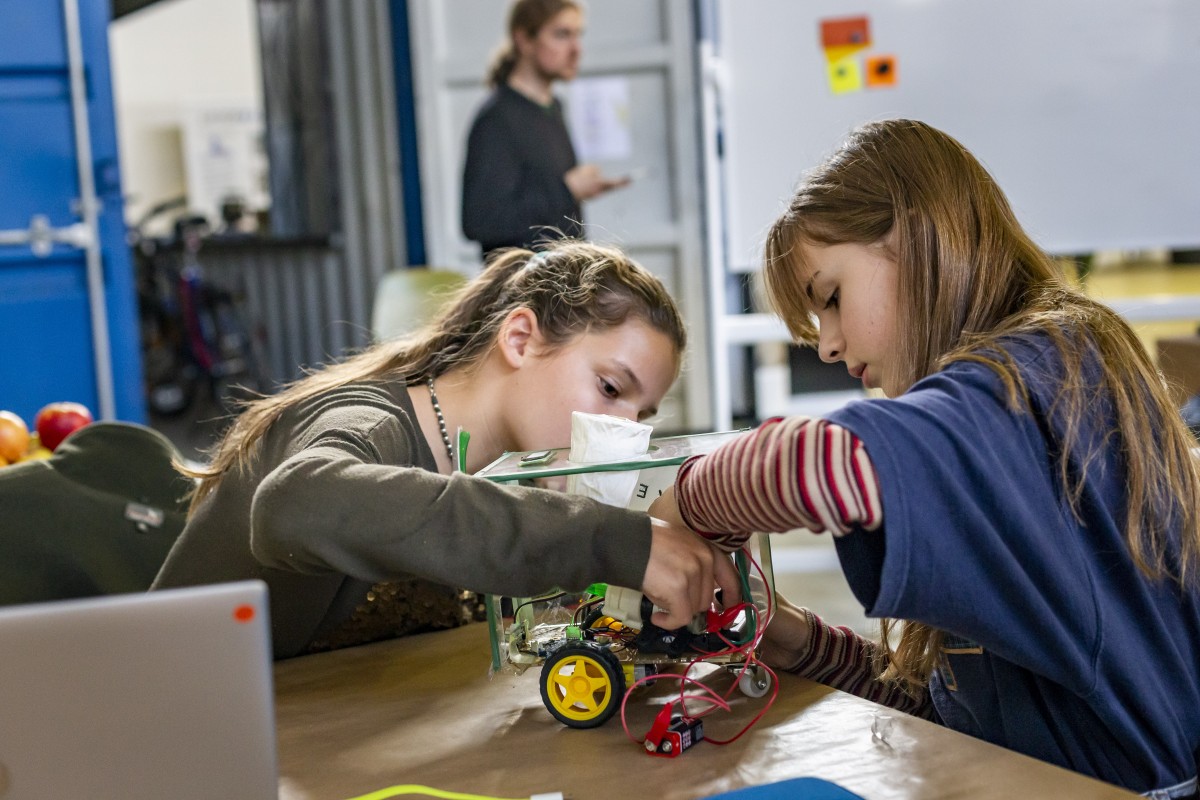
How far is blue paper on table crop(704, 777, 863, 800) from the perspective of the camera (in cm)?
73

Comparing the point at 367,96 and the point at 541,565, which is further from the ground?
the point at 367,96

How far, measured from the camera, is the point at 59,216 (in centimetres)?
345

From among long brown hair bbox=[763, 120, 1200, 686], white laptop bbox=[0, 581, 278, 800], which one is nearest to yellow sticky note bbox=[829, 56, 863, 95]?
long brown hair bbox=[763, 120, 1200, 686]

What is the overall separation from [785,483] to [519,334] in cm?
61

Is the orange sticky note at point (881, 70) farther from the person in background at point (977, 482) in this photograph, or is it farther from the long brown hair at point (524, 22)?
the person in background at point (977, 482)

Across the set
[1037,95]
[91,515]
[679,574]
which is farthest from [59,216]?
[679,574]

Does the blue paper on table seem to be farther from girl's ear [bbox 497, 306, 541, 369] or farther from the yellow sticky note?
the yellow sticky note

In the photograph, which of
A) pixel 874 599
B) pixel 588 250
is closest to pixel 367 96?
pixel 588 250

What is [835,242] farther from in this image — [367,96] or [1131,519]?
[367,96]

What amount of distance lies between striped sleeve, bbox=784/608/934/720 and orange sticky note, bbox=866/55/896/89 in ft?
7.80

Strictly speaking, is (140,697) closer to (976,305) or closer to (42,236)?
(976,305)

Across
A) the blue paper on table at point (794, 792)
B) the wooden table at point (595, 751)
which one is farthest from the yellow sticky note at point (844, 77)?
the blue paper on table at point (794, 792)

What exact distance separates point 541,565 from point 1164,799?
480 mm

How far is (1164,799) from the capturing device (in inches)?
33.8
